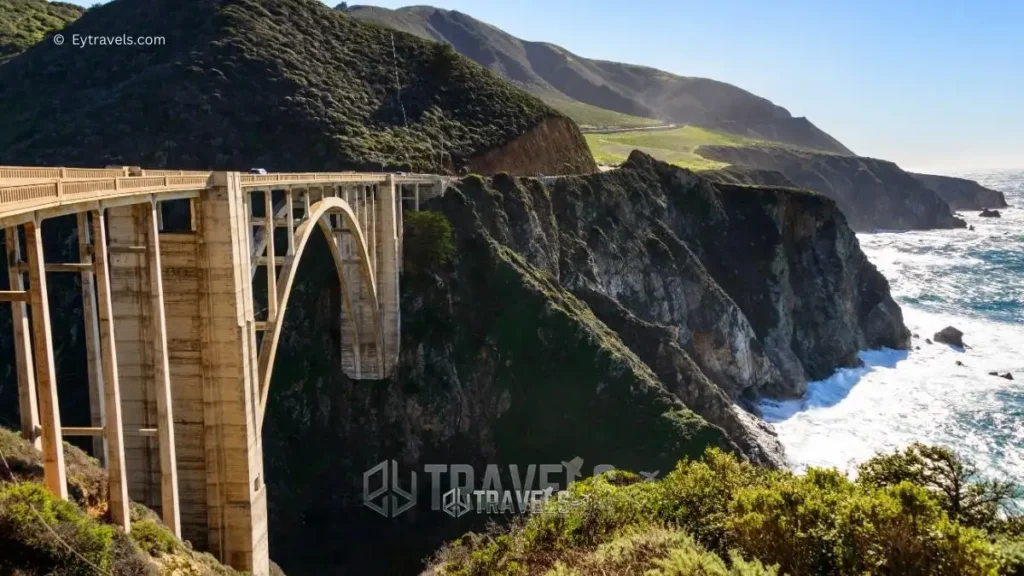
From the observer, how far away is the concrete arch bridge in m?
11.1

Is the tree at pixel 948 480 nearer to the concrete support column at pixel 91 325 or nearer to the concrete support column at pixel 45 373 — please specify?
the concrete support column at pixel 45 373

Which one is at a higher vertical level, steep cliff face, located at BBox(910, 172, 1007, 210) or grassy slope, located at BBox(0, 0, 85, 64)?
grassy slope, located at BBox(0, 0, 85, 64)

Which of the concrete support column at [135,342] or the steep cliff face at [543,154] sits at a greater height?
the steep cliff face at [543,154]

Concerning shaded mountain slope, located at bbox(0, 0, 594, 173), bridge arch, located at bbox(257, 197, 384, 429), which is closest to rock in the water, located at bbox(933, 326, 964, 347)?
shaded mountain slope, located at bbox(0, 0, 594, 173)

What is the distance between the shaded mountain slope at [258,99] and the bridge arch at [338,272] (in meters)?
18.9

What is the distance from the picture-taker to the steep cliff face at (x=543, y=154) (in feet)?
203

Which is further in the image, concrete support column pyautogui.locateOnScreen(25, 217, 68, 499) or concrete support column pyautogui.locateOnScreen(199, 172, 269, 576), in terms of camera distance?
concrete support column pyautogui.locateOnScreen(199, 172, 269, 576)

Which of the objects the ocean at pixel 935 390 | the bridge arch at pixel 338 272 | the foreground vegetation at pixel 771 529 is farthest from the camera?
the ocean at pixel 935 390

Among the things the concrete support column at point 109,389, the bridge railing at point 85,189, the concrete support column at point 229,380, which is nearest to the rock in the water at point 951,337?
the concrete support column at point 229,380

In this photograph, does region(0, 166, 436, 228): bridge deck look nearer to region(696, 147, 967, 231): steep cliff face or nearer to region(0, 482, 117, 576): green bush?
region(0, 482, 117, 576): green bush

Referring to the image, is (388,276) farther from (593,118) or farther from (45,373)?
(593,118)

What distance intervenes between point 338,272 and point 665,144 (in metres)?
128

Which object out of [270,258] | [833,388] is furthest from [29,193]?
[833,388]

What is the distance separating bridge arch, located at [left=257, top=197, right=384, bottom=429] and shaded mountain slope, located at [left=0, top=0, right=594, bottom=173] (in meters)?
18.9
